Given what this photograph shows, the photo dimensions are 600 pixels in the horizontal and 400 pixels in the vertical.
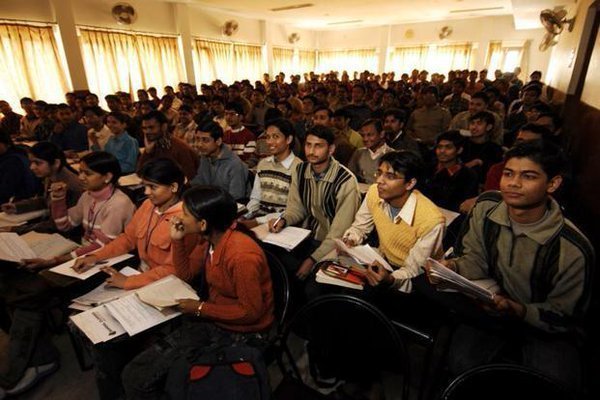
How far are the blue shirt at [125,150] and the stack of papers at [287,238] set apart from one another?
261 centimetres

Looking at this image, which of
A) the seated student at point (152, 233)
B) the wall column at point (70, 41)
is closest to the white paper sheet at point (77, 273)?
the seated student at point (152, 233)

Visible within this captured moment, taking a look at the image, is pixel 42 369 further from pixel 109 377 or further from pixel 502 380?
pixel 502 380

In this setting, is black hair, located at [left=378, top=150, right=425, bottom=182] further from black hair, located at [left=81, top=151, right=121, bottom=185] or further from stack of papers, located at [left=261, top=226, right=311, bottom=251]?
black hair, located at [left=81, top=151, right=121, bottom=185]

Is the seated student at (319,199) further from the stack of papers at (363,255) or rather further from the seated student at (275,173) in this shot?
the stack of papers at (363,255)

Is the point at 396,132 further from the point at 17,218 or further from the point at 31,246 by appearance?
the point at 17,218

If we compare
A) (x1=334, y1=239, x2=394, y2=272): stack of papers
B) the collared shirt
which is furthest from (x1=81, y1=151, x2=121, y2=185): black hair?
the collared shirt

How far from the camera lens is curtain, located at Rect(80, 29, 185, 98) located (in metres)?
7.31

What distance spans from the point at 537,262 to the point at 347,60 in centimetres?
1679

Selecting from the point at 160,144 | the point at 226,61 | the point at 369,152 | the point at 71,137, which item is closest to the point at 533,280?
the point at 369,152

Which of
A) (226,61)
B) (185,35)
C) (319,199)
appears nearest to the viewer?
(319,199)

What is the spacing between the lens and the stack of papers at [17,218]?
2.38 meters

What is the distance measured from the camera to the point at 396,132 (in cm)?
394

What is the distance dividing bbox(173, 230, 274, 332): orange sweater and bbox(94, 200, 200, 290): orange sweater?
0.33 meters

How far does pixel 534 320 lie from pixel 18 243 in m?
2.79
